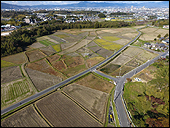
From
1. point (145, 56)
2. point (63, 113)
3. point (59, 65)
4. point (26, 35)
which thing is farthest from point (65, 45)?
point (63, 113)

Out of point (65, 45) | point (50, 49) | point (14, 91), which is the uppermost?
point (65, 45)

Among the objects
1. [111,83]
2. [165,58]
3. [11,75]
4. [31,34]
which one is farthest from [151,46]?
[31,34]

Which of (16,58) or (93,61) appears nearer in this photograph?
(93,61)

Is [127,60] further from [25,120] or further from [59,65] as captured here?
[25,120]

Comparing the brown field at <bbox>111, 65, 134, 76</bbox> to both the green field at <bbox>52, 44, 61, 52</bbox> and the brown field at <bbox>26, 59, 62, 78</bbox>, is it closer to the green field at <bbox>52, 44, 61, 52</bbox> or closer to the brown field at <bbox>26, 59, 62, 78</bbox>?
the brown field at <bbox>26, 59, 62, 78</bbox>

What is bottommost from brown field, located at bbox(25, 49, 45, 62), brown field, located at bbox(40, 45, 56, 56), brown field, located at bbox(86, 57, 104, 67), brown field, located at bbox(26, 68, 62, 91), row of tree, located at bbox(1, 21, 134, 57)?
brown field, located at bbox(26, 68, 62, 91)

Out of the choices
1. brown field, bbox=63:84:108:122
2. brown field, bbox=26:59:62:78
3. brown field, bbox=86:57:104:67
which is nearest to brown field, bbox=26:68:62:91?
brown field, bbox=26:59:62:78
